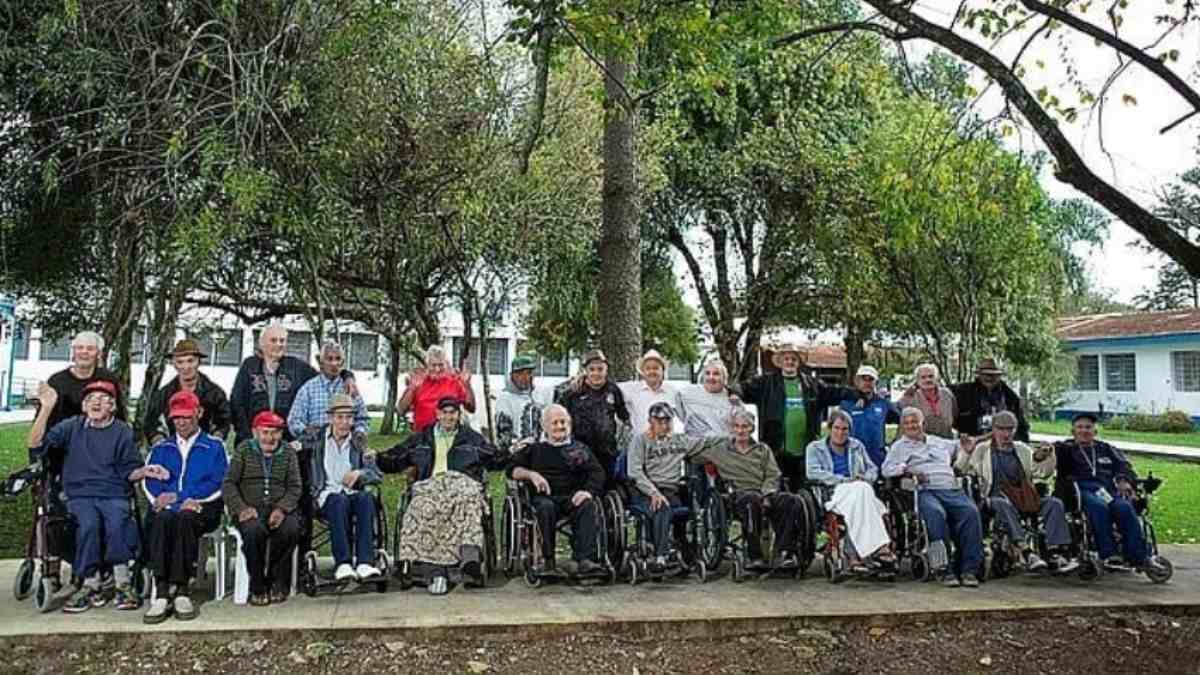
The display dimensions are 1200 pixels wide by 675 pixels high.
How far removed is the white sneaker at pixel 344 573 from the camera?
4945mm

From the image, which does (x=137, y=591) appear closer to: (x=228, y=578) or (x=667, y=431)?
(x=228, y=578)

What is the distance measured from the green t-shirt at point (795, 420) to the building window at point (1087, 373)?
2503 cm

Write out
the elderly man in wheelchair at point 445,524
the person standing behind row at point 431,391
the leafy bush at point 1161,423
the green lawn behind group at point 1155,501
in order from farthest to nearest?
the leafy bush at point 1161,423, the green lawn behind group at point 1155,501, the person standing behind row at point 431,391, the elderly man in wheelchair at point 445,524

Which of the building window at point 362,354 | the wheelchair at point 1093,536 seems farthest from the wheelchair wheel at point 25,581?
the building window at point 362,354

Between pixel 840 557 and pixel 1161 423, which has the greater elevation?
pixel 1161 423

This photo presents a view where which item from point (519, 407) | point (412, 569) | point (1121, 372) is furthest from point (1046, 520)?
point (1121, 372)

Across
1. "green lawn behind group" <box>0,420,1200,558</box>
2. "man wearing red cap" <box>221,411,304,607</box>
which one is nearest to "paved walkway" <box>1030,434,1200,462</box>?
"green lawn behind group" <box>0,420,1200,558</box>

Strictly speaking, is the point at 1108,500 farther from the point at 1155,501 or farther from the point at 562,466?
the point at 1155,501

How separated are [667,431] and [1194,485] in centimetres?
895

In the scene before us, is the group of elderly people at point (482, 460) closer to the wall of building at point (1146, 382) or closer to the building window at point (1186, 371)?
the wall of building at point (1146, 382)

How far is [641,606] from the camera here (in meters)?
4.77

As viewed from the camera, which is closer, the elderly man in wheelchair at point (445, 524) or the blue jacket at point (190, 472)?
the blue jacket at point (190, 472)

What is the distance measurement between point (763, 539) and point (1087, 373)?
26216 mm

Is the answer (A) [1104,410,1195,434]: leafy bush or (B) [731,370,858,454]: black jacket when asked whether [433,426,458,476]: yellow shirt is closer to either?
(B) [731,370,858,454]: black jacket
